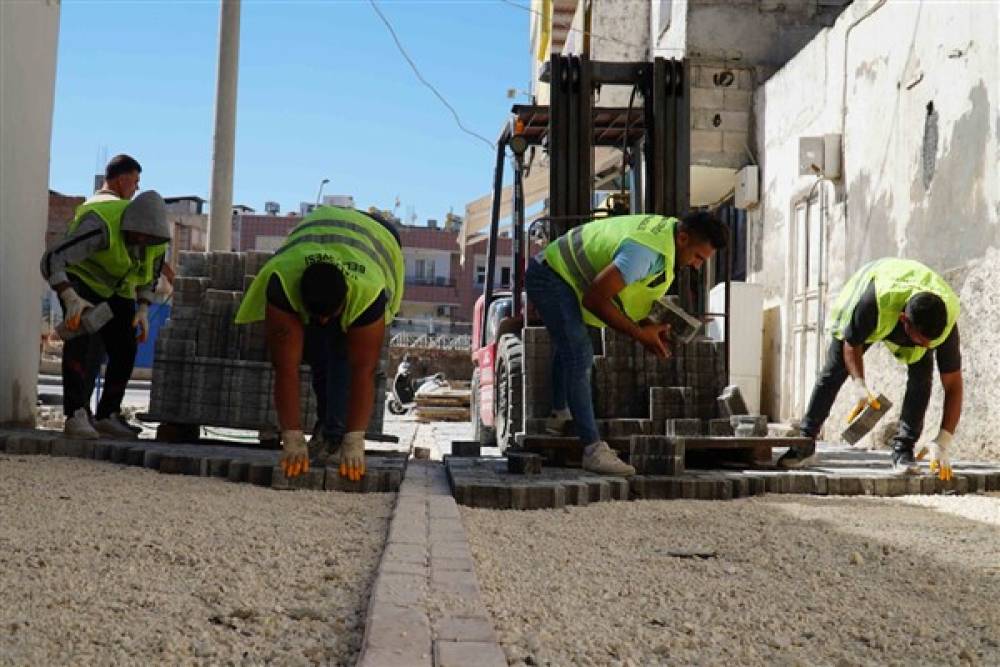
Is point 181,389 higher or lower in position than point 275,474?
higher

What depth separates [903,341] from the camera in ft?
20.8

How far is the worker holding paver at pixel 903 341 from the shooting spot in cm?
601

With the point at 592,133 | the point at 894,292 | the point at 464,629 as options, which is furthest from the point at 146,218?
the point at 464,629

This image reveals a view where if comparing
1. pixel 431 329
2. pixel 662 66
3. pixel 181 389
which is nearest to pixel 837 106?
pixel 662 66

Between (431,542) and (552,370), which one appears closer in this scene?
(431,542)

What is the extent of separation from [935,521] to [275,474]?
296 cm

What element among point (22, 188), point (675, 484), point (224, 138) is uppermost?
point (224, 138)

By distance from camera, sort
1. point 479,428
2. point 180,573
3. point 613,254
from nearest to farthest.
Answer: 1. point 180,573
2. point 613,254
3. point 479,428

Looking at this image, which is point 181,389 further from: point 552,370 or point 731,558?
point 731,558

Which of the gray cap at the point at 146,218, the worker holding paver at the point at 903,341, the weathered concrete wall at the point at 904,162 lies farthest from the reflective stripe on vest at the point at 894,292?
the gray cap at the point at 146,218

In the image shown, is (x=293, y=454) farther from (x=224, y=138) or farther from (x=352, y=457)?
(x=224, y=138)

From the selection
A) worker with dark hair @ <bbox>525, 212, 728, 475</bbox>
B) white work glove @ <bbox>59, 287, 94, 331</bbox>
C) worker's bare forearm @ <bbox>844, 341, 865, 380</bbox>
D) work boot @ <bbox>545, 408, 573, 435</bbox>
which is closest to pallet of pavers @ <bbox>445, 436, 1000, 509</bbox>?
worker with dark hair @ <bbox>525, 212, 728, 475</bbox>

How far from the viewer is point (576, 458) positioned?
6352 millimetres

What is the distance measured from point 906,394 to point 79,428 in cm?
475
